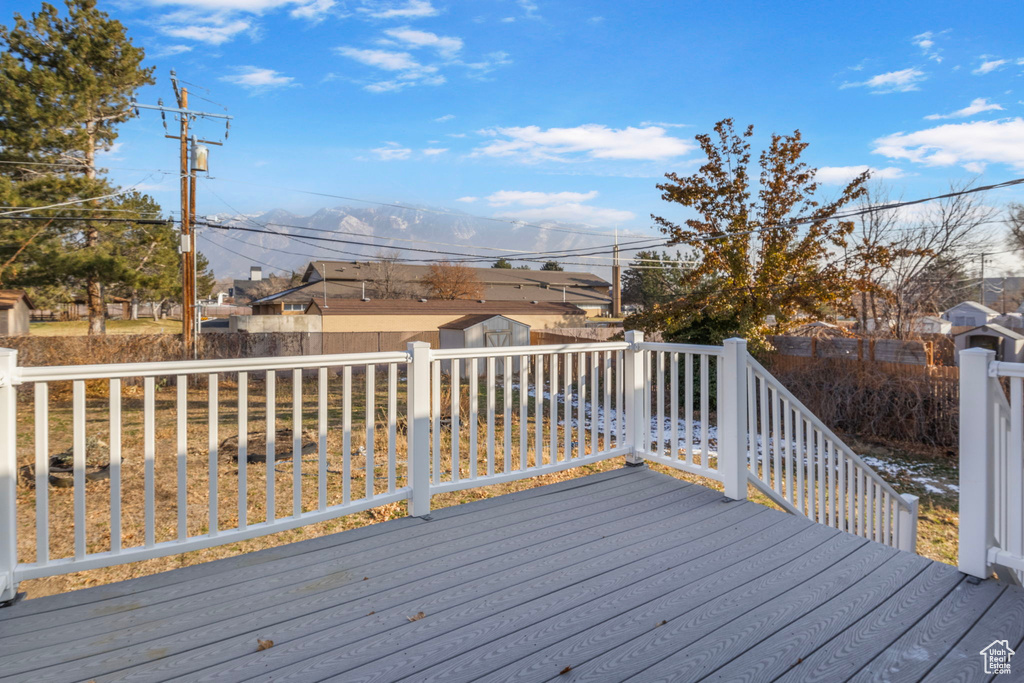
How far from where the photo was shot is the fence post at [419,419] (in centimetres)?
272

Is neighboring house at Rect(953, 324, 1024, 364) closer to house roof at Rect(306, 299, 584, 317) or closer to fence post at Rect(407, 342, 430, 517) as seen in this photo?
fence post at Rect(407, 342, 430, 517)

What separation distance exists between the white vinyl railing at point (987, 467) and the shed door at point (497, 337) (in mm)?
12806

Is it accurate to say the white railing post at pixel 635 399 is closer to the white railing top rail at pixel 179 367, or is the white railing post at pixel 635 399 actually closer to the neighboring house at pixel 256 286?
the white railing top rail at pixel 179 367

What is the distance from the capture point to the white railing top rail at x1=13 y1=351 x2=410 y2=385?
1.90 metres

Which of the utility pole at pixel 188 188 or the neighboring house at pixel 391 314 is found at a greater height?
the utility pole at pixel 188 188

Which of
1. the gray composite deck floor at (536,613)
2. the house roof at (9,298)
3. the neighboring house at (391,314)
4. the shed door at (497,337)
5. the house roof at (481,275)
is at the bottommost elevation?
the gray composite deck floor at (536,613)

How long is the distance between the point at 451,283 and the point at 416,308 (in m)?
9.45

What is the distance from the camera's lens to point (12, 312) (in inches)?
935

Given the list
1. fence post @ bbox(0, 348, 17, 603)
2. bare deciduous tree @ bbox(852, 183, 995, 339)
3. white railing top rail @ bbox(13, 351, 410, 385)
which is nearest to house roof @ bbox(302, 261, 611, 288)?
bare deciduous tree @ bbox(852, 183, 995, 339)

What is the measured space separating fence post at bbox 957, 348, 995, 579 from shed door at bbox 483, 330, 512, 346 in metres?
12.8

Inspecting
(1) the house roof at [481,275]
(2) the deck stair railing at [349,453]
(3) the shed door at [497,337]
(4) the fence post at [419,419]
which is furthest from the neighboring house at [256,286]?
(4) the fence post at [419,419]

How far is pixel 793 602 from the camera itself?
1.98m

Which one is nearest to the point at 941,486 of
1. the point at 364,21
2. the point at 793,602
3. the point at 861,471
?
the point at 861,471

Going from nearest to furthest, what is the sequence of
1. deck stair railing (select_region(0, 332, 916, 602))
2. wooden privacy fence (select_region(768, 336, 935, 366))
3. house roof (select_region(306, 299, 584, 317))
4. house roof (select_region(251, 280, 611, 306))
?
deck stair railing (select_region(0, 332, 916, 602)) < wooden privacy fence (select_region(768, 336, 935, 366)) < house roof (select_region(306, 299, 584, 317)) < house roof (select_region(251, 280, 611, 306))
